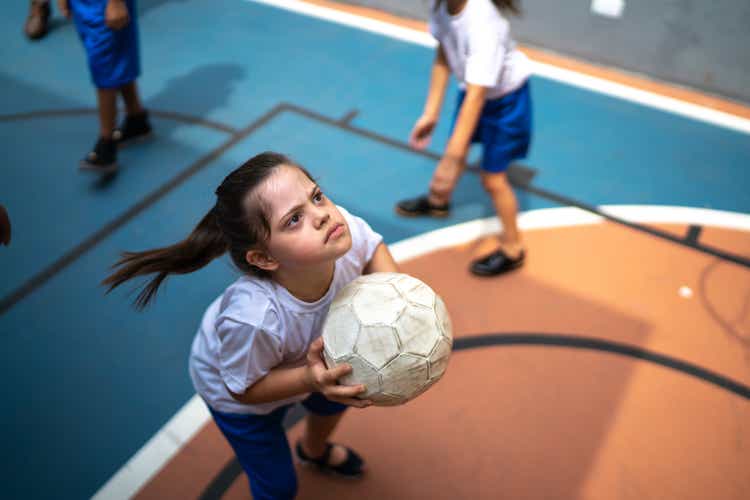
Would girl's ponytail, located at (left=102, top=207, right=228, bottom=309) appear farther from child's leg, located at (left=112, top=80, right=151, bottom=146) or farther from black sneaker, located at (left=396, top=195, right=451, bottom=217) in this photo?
child's leg, located at (left=112, top=80, right=151, bottom=146)

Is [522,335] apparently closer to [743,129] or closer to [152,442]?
[152,442]

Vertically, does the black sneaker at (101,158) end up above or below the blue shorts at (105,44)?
below

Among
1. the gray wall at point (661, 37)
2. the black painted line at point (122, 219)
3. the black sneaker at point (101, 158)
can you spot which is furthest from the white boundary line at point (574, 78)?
the black sneaker at point (101, 158)

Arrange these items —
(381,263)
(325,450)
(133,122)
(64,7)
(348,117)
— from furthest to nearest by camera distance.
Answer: (348,117) < (133,122) < (64,7) < (325,450) < (381,263)

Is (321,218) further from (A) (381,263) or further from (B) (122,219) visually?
(B) (122,219)

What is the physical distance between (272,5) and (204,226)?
4.05 meters

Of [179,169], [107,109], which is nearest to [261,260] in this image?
[179,169]

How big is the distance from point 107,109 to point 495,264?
6.88 feet

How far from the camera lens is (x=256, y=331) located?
136cm

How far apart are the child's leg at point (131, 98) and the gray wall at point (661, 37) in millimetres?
2576

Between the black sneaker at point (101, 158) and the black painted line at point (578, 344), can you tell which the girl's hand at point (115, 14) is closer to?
the black sneaker at point (101, 158)

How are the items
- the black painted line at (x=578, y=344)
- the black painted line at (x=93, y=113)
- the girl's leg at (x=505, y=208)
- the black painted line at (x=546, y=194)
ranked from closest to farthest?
A: the black painted line at (x=578, y=344) < the girl's leg at (x=505, y=208) < the black painted line at (x=546, y=194) < the black painted line at (x=93, y=113)

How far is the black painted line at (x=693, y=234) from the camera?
3.00 m

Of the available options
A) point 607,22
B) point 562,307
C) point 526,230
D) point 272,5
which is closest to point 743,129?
point 607,22
